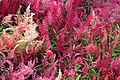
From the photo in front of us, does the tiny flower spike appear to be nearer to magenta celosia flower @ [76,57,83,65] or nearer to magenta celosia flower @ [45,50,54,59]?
magenta celosia flower @ [76,57,83,65]

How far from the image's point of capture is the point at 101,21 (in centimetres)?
235

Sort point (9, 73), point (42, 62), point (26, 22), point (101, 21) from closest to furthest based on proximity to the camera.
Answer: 1. point (9, 73)
2. point (42, 62)
3. point (26, 22)
4. point (101, 21)

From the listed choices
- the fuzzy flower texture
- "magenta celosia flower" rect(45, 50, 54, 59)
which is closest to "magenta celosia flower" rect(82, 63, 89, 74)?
the fuzzy flower texture

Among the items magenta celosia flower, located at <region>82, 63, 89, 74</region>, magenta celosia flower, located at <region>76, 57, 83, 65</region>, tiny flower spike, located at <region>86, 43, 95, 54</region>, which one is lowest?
magenta celosia flower, located at <region>82, 63, 89, 74</region>

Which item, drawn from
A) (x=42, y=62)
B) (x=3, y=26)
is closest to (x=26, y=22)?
(x=3, y=26)

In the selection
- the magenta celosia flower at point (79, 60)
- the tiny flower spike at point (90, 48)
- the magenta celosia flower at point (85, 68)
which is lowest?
the magenta celosia flower at point (85, 68)

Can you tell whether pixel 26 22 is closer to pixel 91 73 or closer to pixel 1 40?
pixel 1 40

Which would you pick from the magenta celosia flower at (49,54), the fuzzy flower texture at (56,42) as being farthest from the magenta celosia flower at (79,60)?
the magenta celosia flower at (49,54)

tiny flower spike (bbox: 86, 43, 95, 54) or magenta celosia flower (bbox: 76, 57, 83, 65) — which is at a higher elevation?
tiny flower spike (bbox: 86, 43, 95, 54)

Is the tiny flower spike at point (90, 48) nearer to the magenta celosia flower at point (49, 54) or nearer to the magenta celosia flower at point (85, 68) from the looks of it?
the magenta celosia flower at point (85, 68)

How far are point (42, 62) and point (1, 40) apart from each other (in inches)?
12.2

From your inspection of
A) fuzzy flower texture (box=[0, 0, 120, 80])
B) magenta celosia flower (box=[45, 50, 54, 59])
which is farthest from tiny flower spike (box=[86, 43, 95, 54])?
magenta celosia flower (box=[45, 50, 54, 59])

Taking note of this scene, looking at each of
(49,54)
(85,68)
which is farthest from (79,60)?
(49,54)

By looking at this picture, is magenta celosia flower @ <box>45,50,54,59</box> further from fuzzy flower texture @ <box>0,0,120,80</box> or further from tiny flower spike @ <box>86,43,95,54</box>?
tiny flower spike @ <box>86,43,95,54</box>
